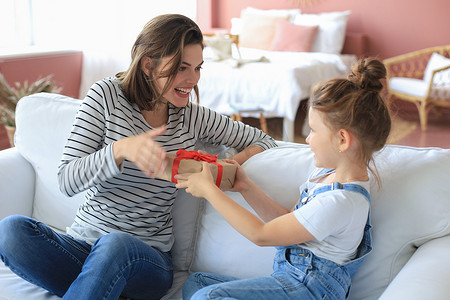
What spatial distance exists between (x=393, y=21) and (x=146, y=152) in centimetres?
548

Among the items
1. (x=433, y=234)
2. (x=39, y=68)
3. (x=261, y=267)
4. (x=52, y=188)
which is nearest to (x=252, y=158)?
(x=261, y=267)

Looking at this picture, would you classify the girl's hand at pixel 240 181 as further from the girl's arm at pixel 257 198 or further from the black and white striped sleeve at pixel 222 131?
the black and white striped sleeve at pixel 222 131

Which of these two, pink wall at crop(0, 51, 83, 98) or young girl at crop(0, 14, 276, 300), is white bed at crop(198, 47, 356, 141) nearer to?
pink wall at crop(0, 51, 83, 98)

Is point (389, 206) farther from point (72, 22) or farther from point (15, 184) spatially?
point (72, 22)

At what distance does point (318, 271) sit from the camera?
116 cm

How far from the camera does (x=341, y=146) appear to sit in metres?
1.17

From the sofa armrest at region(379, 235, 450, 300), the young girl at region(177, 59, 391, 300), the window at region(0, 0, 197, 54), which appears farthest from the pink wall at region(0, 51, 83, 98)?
the sofa armrest at region(379, 235, 450, 300)

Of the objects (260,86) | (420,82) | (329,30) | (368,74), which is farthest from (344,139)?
(329,30)

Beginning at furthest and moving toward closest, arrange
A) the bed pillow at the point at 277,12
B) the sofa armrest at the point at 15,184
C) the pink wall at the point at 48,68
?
the bed pillow at the point at 277,12
the pink wall at the point at 48,68
the sofa armrest at the point at 15,184

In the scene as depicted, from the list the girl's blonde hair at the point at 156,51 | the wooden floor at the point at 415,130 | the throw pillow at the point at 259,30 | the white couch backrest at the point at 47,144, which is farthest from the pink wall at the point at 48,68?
the girl's blonde hair at the point at 156,51

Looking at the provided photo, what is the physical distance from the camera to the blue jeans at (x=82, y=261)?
1.20 meters

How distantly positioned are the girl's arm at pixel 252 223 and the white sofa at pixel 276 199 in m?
0.23

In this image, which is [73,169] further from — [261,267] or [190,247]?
[261,267]

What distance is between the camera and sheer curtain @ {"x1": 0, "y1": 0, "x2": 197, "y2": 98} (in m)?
4.98
